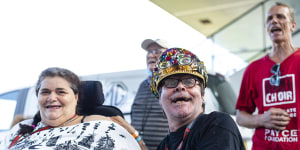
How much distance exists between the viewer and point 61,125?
1801 mm

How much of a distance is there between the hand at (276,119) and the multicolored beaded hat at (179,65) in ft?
2.24

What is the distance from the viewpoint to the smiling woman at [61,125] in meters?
1.52

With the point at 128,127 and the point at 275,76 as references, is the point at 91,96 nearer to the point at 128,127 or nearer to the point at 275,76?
the point at 128,127

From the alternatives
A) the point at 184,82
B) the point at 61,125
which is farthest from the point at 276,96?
the point at 61,125

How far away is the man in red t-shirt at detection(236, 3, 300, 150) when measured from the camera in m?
1.89

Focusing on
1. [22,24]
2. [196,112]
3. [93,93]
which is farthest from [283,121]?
[22,24]

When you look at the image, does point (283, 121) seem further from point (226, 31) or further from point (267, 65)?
point (226, 31)

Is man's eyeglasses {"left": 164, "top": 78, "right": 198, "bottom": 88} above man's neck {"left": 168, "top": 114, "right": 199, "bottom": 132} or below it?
above

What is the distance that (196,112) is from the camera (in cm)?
142

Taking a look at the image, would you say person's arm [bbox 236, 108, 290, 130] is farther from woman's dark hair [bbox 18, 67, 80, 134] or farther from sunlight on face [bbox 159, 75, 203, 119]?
woman's dark hair [bbox 18, 67, 80, 134]

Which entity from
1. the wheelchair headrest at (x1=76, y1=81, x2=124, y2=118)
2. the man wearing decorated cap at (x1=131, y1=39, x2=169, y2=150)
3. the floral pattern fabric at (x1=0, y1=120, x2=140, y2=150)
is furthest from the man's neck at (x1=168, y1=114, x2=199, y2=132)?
the man wearing decorated cap at (x1=131, y1=39, x2=169, y2=150)

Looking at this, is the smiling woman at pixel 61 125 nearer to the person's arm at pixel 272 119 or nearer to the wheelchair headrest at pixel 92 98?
the wheelchair headrest at pixel 92 98

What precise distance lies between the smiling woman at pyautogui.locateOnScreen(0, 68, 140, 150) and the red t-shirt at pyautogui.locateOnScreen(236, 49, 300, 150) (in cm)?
87

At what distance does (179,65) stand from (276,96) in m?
0.90
